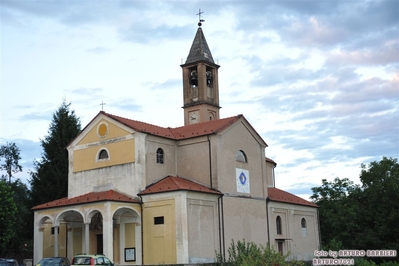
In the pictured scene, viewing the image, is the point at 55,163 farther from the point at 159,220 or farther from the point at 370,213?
the point at 370,213

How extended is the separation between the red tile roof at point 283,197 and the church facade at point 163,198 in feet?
0.64

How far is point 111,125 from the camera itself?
3562 cm

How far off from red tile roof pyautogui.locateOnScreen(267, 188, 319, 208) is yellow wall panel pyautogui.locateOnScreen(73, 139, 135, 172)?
11.7 meters

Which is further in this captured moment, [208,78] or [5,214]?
[208,78]

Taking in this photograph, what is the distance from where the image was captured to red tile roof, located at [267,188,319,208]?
40.4 m

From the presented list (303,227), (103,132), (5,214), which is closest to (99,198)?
(103,132)

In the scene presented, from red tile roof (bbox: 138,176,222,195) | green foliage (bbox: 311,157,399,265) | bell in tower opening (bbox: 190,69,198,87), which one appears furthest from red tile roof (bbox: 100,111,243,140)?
green foliage (bbox: 311,157,399,265)

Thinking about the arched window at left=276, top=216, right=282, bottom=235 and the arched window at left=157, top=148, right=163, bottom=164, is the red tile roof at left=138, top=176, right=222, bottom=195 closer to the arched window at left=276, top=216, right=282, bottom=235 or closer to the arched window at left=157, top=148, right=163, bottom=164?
the arched window at left=157, top=148, right=163, bottom=164

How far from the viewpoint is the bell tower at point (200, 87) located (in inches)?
1753

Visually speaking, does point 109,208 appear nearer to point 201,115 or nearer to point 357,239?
point 201,115

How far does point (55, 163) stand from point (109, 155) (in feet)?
49.7

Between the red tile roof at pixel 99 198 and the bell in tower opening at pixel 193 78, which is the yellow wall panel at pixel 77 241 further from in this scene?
the bell in tower opening at pixel 193 78

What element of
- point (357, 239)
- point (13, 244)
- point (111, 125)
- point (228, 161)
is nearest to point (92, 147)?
point (111, 125)

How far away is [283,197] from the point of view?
41.8 metres
